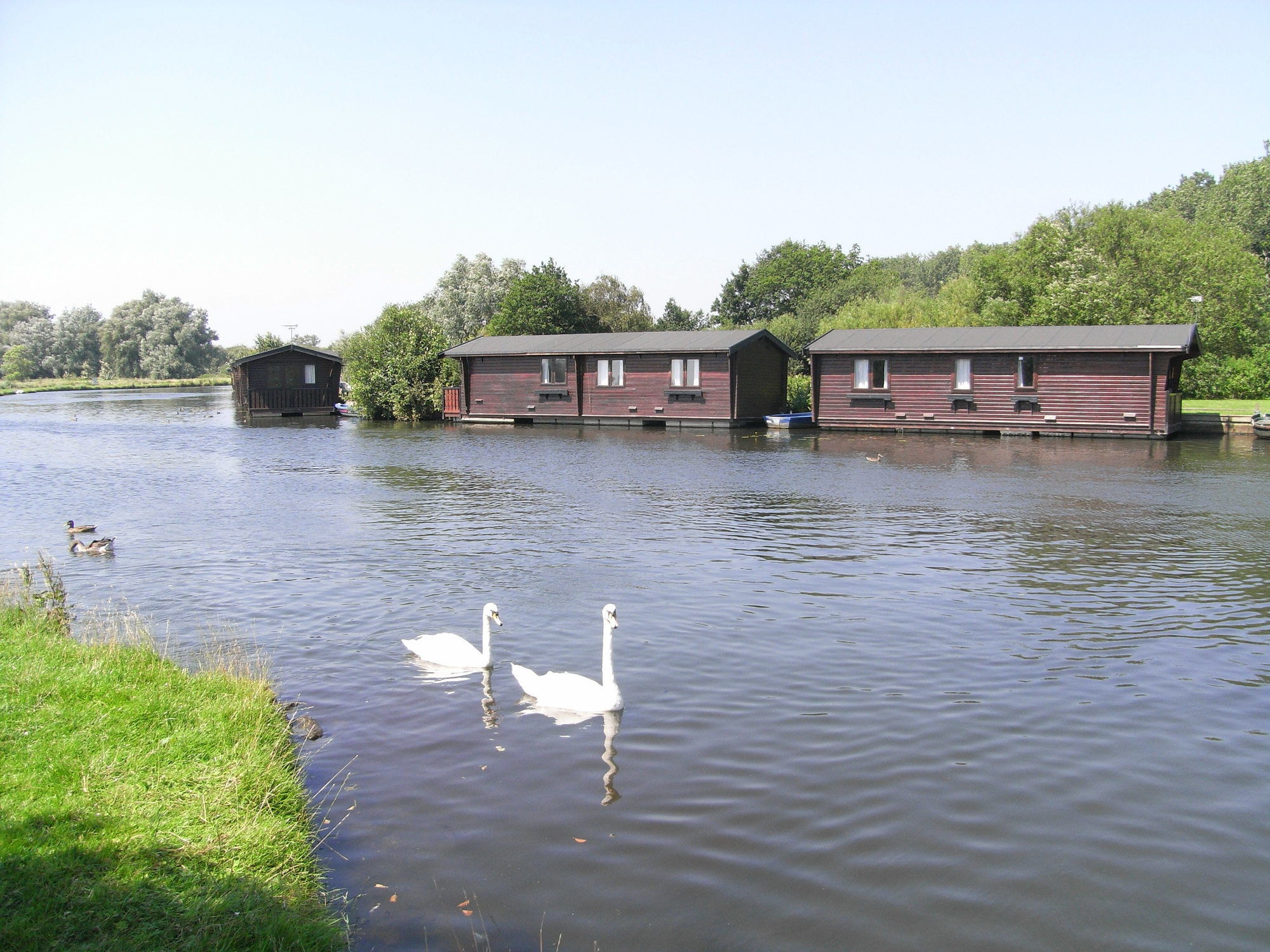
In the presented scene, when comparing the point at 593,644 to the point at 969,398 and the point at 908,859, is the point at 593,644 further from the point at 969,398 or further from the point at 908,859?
the point at 969,398

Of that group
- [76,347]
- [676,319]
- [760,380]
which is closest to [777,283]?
[676,319]

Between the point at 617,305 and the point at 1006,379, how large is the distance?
47051 millimetres

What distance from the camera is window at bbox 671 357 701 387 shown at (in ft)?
156

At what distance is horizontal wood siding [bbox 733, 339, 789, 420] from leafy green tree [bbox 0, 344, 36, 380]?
402 ft

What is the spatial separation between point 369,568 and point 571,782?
29.2 ft

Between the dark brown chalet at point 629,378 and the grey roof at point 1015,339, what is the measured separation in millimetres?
4408

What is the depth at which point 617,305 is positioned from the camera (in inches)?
3312

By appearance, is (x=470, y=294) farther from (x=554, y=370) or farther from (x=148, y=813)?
(x=148, y=813)

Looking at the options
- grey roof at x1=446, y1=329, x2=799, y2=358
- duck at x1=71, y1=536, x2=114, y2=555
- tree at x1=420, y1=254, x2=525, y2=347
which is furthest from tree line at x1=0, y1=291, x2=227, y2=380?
duck at x1=71, y1=536, x2=114, y2=555

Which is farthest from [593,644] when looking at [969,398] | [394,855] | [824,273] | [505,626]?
[824,273]

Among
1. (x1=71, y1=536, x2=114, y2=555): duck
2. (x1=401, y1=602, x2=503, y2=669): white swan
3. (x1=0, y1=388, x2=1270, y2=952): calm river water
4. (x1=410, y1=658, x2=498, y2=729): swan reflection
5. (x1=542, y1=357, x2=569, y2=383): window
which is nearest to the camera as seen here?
(x1=0, y1=388, x2=1270, y2=952): calm river water

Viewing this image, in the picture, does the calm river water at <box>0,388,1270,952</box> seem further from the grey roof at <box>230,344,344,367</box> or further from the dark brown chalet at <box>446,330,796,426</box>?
the grey roof at <box>230,344,344,367</box>

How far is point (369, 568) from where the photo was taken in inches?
634

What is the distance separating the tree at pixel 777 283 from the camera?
94.4 m
